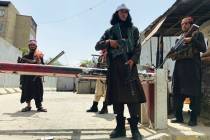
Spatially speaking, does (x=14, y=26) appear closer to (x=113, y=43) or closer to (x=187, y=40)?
(x=187, y=40)

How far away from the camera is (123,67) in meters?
4.87

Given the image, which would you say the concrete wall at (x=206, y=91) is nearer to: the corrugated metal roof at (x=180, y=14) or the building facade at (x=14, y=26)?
the corrugated metal roof at (x=180, y=14)

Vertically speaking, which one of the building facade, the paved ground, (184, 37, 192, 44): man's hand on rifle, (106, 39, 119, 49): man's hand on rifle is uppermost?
the building facade

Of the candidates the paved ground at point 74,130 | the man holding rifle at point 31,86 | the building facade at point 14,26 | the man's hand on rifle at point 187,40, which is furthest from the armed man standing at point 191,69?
the building facade at point 14,26

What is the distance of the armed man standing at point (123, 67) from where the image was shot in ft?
15.7

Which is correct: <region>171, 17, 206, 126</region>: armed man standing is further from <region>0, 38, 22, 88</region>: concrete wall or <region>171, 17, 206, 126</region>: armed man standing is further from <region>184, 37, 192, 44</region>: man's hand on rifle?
<region>0, 38, 22, 88</region>: concrete wall

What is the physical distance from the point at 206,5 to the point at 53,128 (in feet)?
12.9

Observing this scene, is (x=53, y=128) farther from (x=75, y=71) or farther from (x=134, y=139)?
(x=134, y=139)

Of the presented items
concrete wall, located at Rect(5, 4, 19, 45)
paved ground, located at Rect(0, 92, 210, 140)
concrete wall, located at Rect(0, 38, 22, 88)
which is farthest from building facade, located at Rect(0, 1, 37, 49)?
paved ground, located at Rect(0, 92, 210, 140)

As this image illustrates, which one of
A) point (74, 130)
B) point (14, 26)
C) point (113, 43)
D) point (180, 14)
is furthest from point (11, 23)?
point (113, 43)

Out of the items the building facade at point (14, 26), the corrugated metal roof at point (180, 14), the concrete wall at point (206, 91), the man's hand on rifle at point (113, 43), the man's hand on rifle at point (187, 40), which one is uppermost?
the building facade at point (14, 26)

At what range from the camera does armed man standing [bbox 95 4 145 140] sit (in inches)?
188

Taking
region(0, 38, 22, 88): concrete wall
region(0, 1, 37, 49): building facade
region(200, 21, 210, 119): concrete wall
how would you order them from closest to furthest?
region(200, 21, 210, 119): concrete wall < region(0, 38, 22, 88): concrete wall < region(0, 1, 37, 49): building facade

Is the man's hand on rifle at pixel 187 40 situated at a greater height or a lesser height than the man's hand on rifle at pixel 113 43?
greater
